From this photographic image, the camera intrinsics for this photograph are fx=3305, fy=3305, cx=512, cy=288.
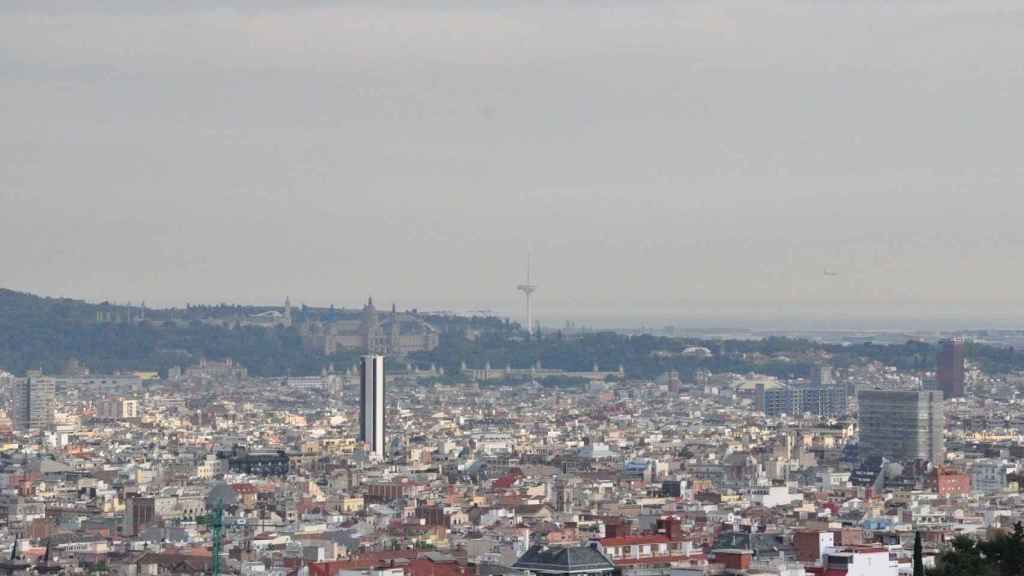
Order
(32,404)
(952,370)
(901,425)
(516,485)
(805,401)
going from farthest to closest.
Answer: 1. (952,370)
2. (805,401)
3. (32,404)
4. (901,425)
5. (516,485)

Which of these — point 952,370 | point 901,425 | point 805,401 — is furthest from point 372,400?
point 952,370

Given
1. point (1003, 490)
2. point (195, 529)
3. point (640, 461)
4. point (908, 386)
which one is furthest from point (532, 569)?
point (908, 386)

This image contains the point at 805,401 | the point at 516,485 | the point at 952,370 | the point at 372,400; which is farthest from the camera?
the point at 952,370

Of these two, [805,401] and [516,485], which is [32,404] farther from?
[516,485]

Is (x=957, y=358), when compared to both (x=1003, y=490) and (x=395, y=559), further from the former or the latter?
(x=395, y=559)

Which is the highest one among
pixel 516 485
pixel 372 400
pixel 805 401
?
pixel 372 400

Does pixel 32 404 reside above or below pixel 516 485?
above

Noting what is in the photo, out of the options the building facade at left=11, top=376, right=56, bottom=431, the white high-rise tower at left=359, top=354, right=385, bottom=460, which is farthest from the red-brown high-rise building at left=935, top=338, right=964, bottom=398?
the white high-rise tower at left=359, top=354, right=385, bottom=460
